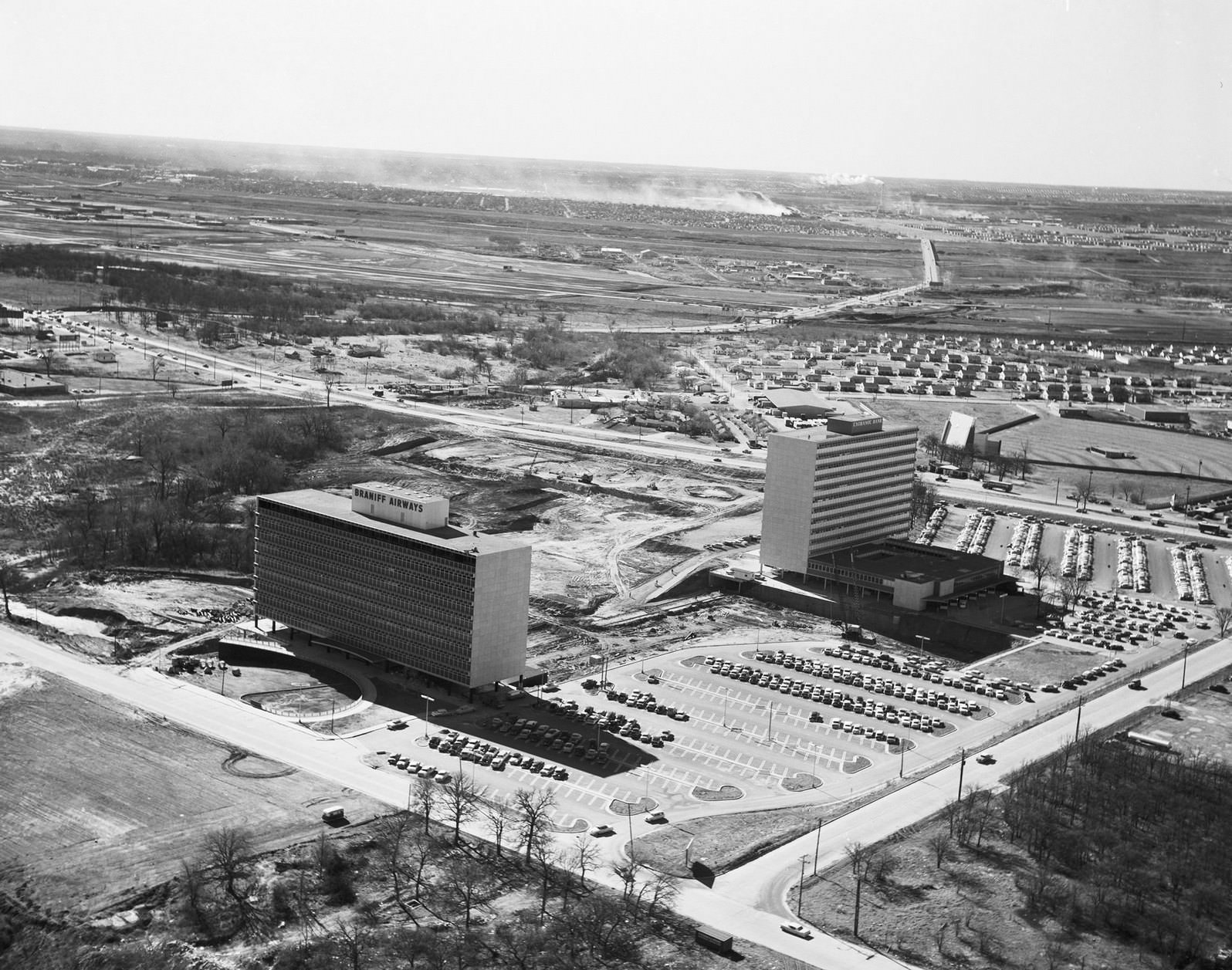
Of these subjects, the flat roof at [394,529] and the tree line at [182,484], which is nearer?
the flat roof at [394,529]

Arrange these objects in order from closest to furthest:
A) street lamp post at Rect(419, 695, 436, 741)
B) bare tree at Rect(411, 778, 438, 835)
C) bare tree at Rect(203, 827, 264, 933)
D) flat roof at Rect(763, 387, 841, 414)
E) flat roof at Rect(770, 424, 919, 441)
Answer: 1. bare tree at Rect(203, 827, 264, 933)
2. bare tree at Rect(411, 778, 438, 835)
3. street lamp post at Rect(419, 695, 436, 741)
4. flat roof at Rect(770, 424, 919, 441)
5. flat roof at Rect(763, 387, 841, 414)

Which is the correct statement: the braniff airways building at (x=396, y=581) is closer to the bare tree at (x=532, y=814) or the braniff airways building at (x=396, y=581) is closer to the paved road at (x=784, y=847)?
the paved road at (x=784, y=847)

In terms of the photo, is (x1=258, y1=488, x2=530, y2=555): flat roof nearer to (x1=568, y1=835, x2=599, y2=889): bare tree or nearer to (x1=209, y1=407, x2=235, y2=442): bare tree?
(x1=568, y1=835, x2=599, y2=889): bare tree

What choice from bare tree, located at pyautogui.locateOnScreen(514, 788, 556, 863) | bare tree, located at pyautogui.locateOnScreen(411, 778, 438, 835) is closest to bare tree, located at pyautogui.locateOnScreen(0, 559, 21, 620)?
bare tree, located at pyautogui.locateOnScreen(411, 778, 438, 835)

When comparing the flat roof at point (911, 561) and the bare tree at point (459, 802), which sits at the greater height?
the flat roof at point (911, 561)

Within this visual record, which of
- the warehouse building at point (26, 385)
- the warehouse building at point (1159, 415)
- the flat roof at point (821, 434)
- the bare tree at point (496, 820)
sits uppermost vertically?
the flat roof at point (821, 434)

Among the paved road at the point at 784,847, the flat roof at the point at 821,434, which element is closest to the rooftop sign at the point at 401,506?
the paved road at the point at 784,847

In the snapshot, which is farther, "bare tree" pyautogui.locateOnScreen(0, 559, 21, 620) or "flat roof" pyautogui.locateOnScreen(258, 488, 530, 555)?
"bare tree" pyautogui.locateOnScreen(0, 559, 21, 620)

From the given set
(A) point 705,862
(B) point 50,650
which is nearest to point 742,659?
(A) point 705,862
